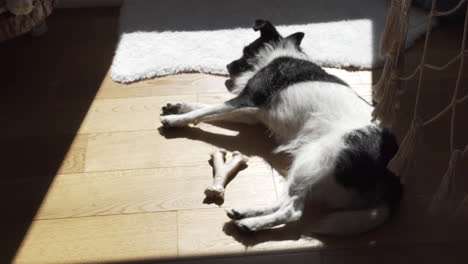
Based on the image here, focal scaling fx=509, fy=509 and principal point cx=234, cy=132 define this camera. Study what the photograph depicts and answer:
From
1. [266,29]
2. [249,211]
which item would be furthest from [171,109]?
[249,211]

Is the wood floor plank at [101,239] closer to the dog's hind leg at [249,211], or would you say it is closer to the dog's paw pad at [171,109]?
the dog's hind leg at [249,211]

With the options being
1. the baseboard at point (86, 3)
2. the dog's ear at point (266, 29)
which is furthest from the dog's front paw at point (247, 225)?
the baseboard at point (86, 3)

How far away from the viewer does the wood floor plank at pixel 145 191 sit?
1589 millimetres

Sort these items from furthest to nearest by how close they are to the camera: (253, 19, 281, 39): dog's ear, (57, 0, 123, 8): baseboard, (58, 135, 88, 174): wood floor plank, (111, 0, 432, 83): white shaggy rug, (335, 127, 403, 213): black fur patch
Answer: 1. (57, 0, 123, 8): baseboard
2. (111, 0, 432, 83): white shaggy rug
3. (253, 19, 281, 39): dog's ear
4. (58, 135, 88, 174): wood floor plank
5. (335, 127, 403, 213): black fur patch

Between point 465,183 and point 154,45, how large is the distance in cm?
140

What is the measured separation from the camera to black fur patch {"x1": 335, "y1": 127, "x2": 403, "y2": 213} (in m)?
1.45

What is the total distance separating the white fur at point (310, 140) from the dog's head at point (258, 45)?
3.7 inches

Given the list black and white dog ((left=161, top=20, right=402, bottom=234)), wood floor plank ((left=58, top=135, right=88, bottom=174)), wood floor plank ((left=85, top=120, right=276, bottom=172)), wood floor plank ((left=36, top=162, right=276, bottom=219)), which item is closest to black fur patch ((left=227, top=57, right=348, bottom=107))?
black and white dog ((left=161, top=20, right=402, bottom=234))

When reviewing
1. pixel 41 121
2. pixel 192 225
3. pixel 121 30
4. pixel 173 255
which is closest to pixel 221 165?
pixel 192 225

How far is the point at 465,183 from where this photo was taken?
1667 millimetres

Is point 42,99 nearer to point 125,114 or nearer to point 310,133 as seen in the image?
point 125,114

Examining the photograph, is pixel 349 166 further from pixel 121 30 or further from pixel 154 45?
pixel 121 30

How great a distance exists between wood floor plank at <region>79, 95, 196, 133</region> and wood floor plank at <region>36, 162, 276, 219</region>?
0.24 m

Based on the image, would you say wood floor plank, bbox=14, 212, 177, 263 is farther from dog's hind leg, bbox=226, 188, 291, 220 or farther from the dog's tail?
the dog's tail
